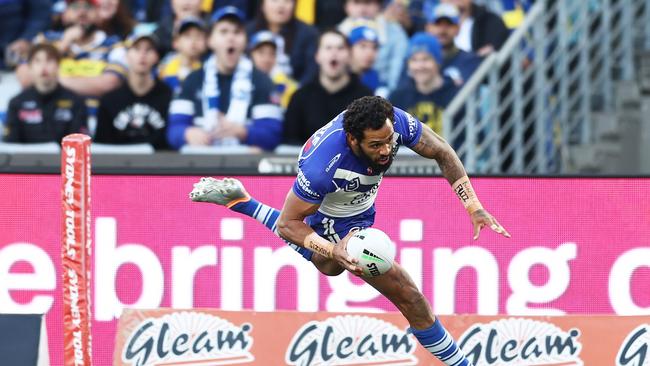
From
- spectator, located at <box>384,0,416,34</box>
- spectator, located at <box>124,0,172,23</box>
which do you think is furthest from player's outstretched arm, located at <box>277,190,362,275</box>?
spectator, located at <box>124,0,172,23</box>

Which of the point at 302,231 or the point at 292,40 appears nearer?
the point at 302,231

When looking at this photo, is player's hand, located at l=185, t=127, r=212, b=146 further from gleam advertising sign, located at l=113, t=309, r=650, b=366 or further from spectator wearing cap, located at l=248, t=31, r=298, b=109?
gleam advertising sign, located at l=113, t=309, r=650, b=366

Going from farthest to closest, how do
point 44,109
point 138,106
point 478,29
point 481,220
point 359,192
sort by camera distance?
point 478,29
point 44,109
point 138,106
point 359,192
point 481,220

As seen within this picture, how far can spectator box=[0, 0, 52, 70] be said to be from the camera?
14.4 meters

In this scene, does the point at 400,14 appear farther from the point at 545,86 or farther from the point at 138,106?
the point at 138,106

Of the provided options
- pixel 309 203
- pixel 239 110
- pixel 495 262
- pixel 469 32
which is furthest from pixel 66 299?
pixel 469 32

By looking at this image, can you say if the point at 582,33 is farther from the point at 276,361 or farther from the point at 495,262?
the point at 276,361

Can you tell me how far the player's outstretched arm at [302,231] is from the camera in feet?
25.2

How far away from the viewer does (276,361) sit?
8.74 metres

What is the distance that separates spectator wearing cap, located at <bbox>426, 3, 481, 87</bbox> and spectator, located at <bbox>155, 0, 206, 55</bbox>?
2.54 m

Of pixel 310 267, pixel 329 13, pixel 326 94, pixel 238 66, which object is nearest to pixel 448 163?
pixel 310 267

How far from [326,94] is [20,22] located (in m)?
4.17

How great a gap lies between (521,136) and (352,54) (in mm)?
1861

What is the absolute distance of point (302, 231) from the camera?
25.9 feet
